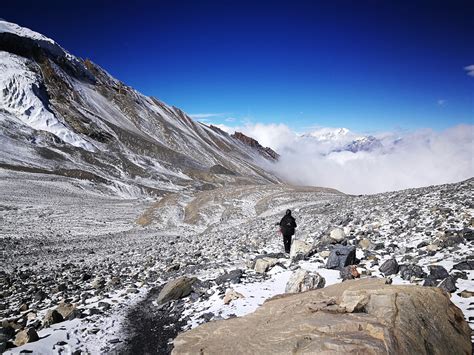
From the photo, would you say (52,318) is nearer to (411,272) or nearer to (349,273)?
(349,273)

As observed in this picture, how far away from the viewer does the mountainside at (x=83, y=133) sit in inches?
4067

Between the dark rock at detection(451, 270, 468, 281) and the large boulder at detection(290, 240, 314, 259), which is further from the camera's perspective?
the large boulder at detection(290, 240, 314, 259)

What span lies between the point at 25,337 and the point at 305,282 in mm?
8060

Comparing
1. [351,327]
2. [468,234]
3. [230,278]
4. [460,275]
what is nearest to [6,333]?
[230,278]

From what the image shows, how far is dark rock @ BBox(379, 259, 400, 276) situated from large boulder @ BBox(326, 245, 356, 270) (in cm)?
130

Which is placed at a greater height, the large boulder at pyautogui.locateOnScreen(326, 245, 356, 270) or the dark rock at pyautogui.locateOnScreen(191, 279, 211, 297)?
the large boulder at pyautogui.locateOnScreen(326, 245, 356, 270)

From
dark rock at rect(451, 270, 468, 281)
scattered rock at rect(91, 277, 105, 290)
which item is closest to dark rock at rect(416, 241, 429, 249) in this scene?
dark rock at rect(451, 270, 468, 281)

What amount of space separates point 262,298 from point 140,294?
5525 millimetres

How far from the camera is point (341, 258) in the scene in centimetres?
1192

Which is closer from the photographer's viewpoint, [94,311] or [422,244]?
[94,311]

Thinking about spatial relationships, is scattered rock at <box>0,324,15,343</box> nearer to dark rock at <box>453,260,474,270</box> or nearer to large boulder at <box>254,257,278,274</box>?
large boulder at <box>254,257,278,274</box>

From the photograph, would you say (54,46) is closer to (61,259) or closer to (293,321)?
(61,259)

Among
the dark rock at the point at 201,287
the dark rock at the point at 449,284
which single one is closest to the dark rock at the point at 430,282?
the dark rock at the point at 449,284

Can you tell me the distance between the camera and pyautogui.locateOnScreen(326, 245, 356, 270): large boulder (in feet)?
38.6
